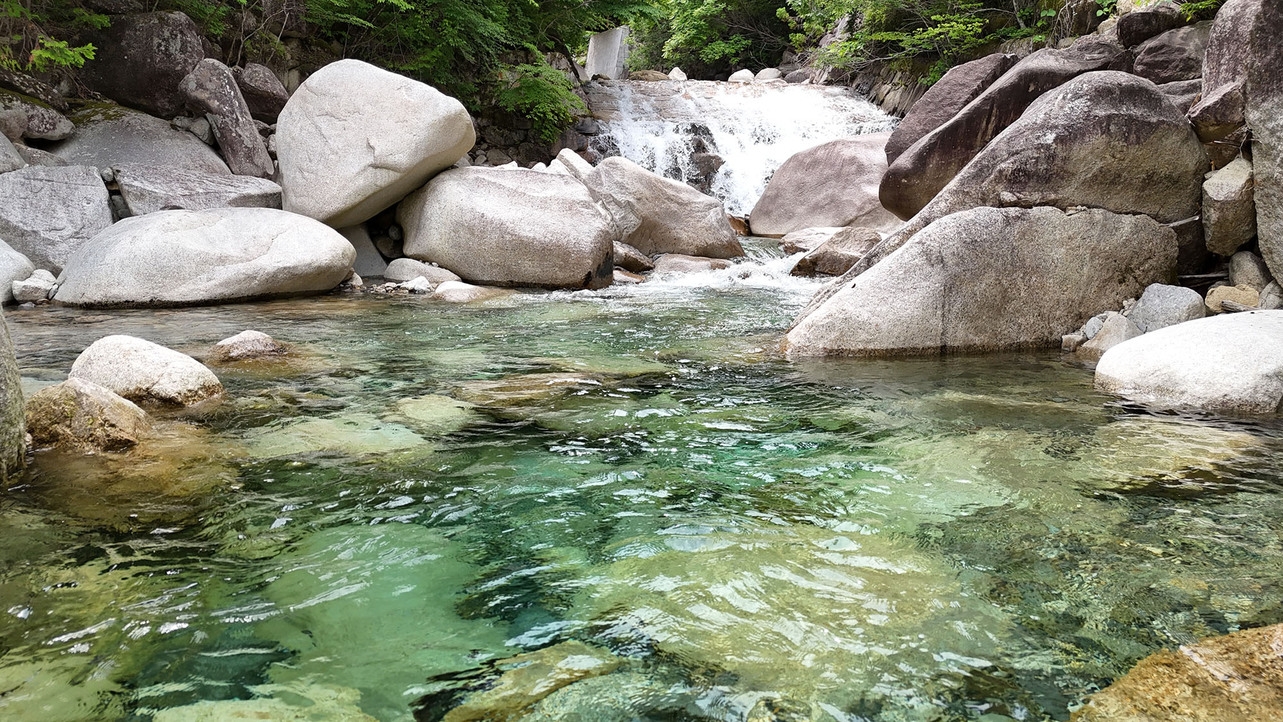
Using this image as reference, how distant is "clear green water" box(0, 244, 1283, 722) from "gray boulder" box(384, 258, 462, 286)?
18.6 ft

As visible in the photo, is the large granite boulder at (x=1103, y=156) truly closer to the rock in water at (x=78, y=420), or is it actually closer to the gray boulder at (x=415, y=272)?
the rock in water at (x=78, y=420)

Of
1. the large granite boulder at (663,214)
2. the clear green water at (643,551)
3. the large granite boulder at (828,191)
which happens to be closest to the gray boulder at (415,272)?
the large granite boulder at (663,214)

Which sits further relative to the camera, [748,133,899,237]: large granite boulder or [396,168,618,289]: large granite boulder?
[748,133,899,237]: large granite boulder

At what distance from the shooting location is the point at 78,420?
3822 millimetres

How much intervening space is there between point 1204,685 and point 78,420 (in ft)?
14.6

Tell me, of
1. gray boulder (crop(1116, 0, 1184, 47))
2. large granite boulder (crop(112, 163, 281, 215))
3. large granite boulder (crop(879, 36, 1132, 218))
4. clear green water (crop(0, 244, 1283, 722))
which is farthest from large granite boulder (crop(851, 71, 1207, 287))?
large granite boulder (crop(112, 163, 281, 215))

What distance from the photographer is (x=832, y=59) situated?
2267cm

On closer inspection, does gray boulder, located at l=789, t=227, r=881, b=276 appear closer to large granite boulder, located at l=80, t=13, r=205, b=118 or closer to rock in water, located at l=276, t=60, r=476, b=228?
rock in water, located at l=276, t=60, r=476, b=228

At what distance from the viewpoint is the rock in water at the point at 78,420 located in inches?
148

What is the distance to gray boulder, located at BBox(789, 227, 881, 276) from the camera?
11.5 m

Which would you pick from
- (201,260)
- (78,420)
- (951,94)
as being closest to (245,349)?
(78,420)

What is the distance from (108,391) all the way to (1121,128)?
23.5ft

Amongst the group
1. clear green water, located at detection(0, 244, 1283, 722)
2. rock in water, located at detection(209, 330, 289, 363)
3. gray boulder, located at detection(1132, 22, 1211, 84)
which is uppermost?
gray boulder, located at detection(1132, 22, 1211, 84)

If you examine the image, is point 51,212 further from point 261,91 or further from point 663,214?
point 663,214
